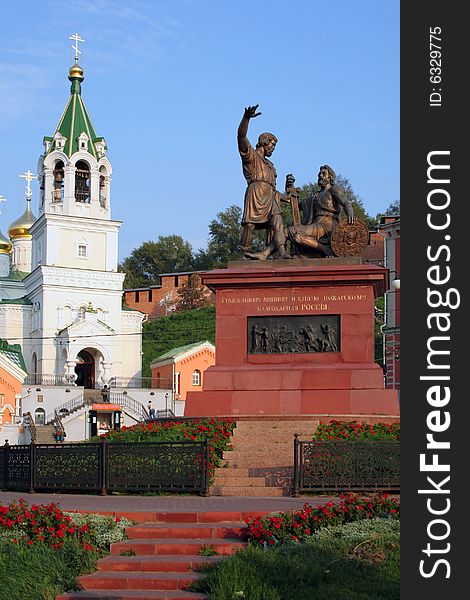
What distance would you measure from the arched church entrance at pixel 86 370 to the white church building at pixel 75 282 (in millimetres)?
59

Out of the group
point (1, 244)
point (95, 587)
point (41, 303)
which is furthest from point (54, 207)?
point (95, 587)

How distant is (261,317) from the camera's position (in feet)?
65.5

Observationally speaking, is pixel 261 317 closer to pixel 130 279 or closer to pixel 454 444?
pixel 454 444

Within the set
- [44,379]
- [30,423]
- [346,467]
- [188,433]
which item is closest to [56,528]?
[346,467]

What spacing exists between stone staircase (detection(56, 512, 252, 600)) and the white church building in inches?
2086

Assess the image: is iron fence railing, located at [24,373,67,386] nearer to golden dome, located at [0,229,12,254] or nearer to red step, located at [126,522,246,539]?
golden dome, located at [0,229,12,254]

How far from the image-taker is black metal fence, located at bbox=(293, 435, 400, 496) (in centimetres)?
1427

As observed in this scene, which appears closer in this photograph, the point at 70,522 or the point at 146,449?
the point at 70,522

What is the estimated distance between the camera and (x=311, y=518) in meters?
11.0

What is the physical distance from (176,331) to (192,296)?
6.89m

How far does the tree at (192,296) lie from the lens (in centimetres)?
8681

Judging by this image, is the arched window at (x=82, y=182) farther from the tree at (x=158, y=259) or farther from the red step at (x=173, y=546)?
the red step at (x=173, y=546)

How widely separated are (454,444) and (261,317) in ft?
47.9

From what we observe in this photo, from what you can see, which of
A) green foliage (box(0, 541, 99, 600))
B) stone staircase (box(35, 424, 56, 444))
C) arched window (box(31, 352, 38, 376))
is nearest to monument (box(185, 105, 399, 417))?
green foliage (box(0, 541, 99, 600))
